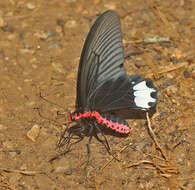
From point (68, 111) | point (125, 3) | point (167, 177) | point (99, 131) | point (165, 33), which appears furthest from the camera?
point (125, 3)

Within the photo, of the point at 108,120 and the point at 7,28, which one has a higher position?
the point at 7,28

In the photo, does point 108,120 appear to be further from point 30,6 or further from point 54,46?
point 30,6

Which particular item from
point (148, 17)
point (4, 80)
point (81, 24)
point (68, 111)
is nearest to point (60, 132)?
point (68, 111)

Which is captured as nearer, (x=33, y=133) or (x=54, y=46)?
(x=33, y=133)

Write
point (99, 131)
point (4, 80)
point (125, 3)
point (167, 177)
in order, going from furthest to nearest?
point (125, 3)
point (4, 80)
point (99, 131)
point (167, 177)

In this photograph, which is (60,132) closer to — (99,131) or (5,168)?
(99,131)

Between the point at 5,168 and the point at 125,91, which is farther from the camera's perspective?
the point at 125,91

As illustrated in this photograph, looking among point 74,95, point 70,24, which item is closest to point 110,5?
→ point 70,24

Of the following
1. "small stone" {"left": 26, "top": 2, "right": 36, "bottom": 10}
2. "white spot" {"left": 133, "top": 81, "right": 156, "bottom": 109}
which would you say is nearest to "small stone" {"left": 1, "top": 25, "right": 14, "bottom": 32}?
"small stone" {"left": 26, "top": 2, "right": 36, "bottom": 10}

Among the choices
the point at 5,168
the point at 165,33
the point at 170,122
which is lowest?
the point at 5,168
